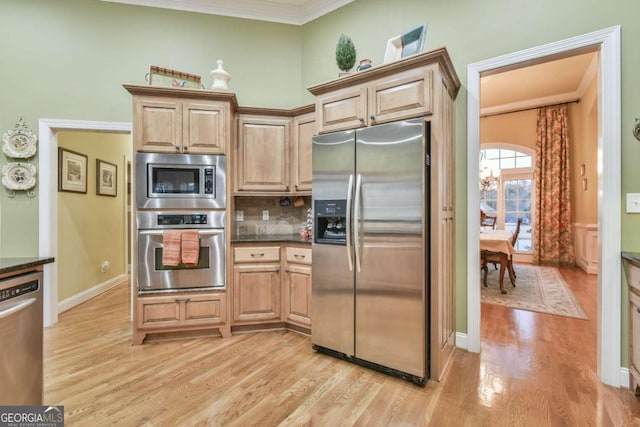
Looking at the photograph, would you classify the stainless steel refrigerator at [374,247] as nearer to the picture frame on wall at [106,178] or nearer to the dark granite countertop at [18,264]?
the dark granite countertop at [18,264]

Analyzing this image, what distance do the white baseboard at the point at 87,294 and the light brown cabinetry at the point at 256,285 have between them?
2.33 metres

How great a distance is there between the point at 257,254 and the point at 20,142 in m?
2.67

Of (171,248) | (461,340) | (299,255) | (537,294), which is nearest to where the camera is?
(461,340)

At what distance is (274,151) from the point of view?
322cm

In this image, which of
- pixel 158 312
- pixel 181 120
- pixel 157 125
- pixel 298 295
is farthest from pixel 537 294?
pixel 157 125

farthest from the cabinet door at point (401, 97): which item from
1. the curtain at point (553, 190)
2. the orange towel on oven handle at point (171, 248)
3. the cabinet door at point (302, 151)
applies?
the curtain at point (553, 190)

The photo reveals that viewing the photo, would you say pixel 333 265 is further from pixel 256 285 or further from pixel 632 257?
pixel 632 257

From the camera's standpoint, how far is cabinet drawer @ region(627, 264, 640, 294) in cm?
183

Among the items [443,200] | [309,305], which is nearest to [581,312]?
[443,200]

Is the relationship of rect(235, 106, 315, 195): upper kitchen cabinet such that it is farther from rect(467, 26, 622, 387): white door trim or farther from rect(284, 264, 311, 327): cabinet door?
rect(467, 26, 622, 387): white door trim

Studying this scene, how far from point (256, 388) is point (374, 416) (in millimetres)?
784

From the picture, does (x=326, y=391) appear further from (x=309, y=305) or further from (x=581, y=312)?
(x=581, y=312)

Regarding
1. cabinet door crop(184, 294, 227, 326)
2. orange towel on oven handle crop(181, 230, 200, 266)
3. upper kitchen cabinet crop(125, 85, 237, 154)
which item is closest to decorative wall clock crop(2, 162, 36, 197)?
upper kitchen cabinet crop(125, 85, 237, 154)

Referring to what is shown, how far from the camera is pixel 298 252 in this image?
291 cm
